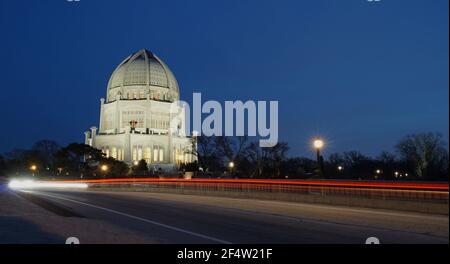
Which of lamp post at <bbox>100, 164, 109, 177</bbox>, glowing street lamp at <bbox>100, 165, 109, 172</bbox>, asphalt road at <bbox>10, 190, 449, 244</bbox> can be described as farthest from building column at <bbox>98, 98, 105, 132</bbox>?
asphalt road at <bbox>10, 190, 449, 244</bbox>

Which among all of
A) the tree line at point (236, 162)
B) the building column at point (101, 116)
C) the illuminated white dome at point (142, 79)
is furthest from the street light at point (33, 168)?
the illuminated white dome at point (142, 79)

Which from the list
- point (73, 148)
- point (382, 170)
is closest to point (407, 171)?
point (382, 170)

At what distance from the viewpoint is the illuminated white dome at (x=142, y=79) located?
532 ft

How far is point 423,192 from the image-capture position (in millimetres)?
22641

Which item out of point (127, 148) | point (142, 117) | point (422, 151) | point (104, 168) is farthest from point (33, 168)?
point (422, 151)

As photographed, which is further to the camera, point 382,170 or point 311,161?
point 311,161

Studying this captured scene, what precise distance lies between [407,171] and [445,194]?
85.6 m

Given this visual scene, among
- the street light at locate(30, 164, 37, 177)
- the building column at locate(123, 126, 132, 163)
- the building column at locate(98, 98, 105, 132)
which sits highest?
the building column at locate(98, 98, 105, 132)

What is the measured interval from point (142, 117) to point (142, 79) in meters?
12.1

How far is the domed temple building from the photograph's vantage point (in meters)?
154

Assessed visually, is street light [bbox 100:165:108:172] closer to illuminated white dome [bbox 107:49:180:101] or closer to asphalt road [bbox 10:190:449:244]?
illuminated white dome [bbox 107:49:180:101]

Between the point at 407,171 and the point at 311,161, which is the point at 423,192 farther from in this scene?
the point at 311,161

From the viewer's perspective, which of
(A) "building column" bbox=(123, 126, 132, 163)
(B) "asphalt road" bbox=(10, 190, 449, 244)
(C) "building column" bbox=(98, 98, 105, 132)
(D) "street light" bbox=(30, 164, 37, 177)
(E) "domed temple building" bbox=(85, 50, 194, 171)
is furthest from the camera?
(C) "building column" bbox=(98, 98, 105, 132)

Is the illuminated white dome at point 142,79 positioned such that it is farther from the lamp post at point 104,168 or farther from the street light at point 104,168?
the street light at point 104,168
